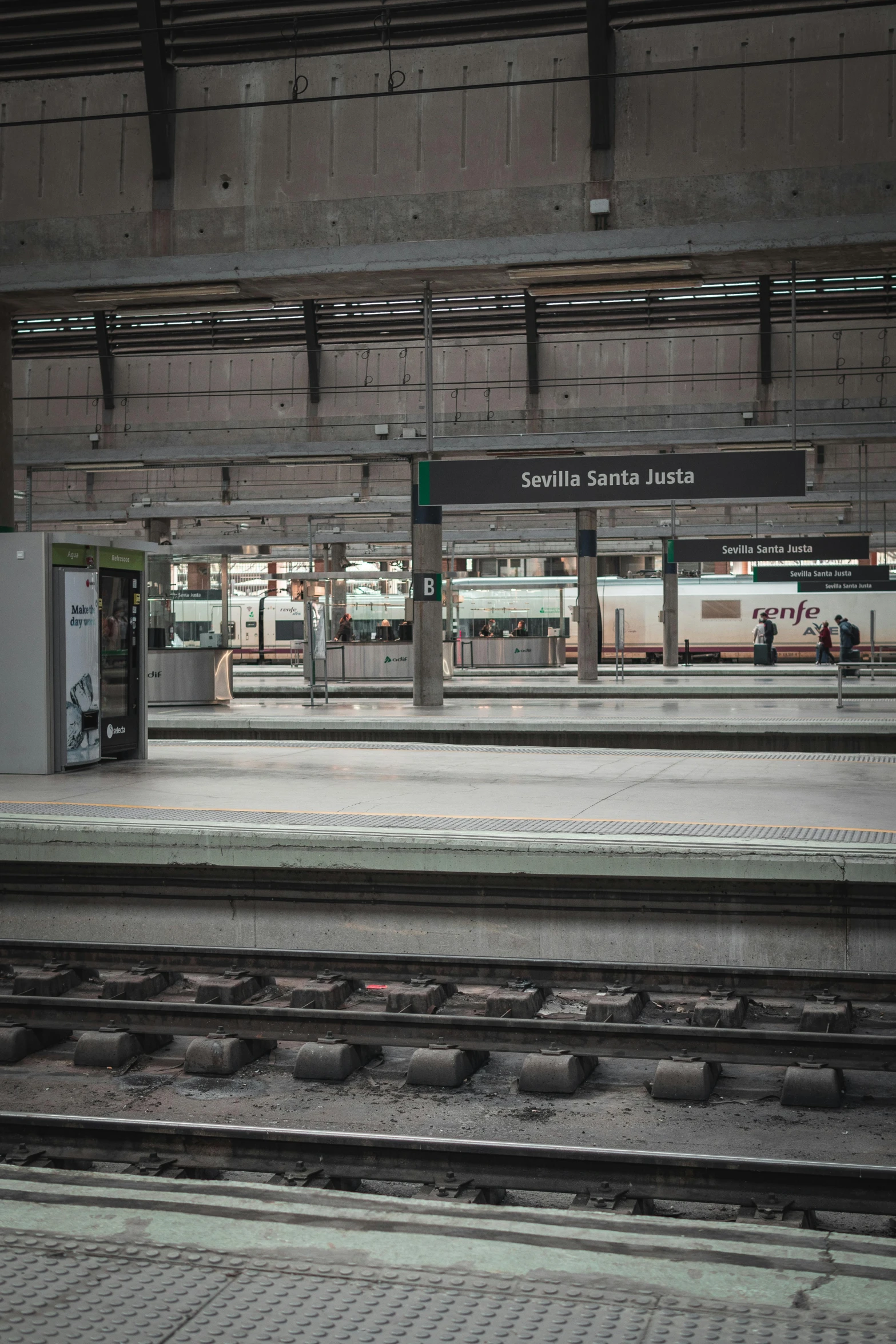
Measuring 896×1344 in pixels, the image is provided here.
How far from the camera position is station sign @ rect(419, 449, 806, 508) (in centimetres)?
1262

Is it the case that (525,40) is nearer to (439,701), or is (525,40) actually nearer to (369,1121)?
(369,1121)

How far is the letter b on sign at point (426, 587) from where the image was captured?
20484 mm

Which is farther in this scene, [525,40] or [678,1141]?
[525,40]

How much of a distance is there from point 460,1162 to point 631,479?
31.1ft

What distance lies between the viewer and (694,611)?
156 feet

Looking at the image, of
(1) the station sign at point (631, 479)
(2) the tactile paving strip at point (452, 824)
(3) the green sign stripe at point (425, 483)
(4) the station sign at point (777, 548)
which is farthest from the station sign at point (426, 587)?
(2) the tactile paving strip at point (452, 824)

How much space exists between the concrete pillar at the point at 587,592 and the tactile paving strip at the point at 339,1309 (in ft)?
86.3

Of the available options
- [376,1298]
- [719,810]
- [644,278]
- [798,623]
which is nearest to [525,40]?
[644,278]

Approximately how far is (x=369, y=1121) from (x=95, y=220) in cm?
910

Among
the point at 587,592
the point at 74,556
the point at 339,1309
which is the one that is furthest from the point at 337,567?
the point at 339,1309

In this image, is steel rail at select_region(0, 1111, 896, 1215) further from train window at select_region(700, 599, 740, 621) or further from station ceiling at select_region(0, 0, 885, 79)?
train window at select_region(700, 599, 740, 621)

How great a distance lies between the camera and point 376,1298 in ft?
9.43

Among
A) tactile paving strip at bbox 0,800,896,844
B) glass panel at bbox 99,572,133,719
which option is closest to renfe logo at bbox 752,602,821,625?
glass panel at bbox 99,572,133,719

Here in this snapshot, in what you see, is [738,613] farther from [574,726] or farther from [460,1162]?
[460,1162]
